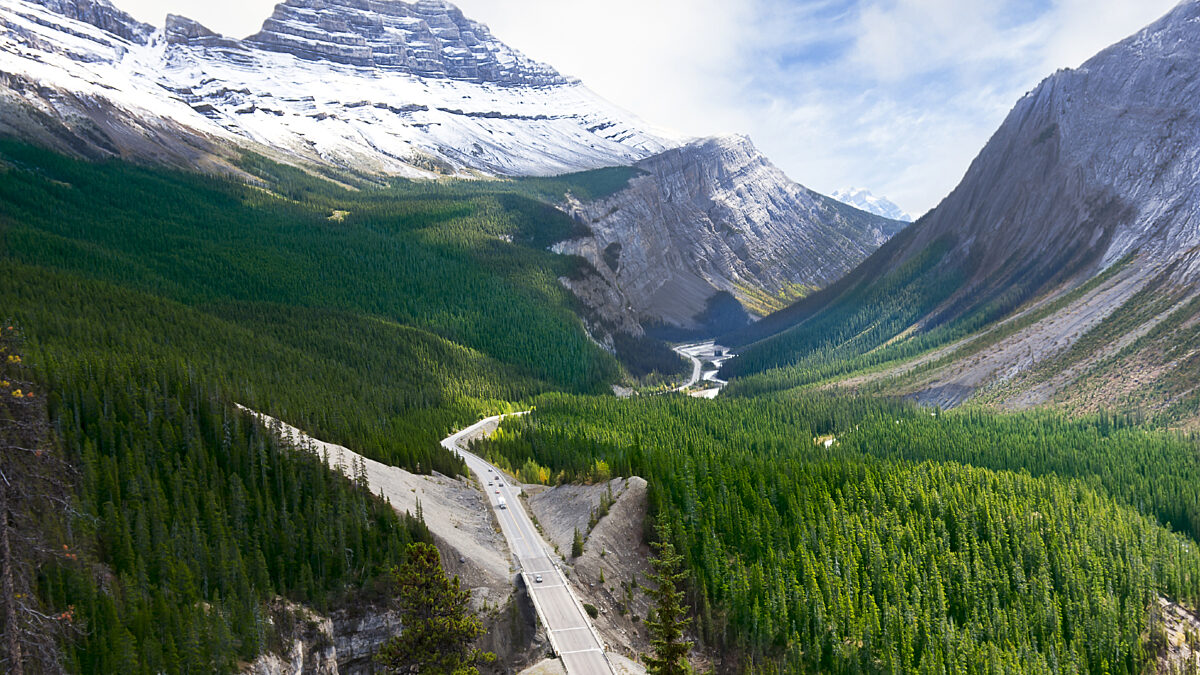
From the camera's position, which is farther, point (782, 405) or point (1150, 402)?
point (782, 405)

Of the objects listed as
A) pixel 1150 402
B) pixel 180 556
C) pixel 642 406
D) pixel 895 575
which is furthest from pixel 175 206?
pixel 1150 402

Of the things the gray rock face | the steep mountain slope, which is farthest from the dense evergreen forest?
the gray rock face

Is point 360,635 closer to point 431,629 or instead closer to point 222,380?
point 431,629

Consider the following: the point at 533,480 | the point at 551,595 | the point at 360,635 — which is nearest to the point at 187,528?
the point at 360,635

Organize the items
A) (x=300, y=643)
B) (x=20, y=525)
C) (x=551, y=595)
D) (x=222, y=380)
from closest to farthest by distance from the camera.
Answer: (x=20, y=525) → (x=300, y=643) → (x=551, y=595) → (x=222, y=380)

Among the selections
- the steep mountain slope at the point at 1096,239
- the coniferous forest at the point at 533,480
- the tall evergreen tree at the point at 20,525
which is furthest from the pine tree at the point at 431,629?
the steep mountain slope at the point at 1096,239

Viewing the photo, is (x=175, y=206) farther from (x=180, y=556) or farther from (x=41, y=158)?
(x=180, y=556)

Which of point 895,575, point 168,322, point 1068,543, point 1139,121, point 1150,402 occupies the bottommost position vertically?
point 168,322

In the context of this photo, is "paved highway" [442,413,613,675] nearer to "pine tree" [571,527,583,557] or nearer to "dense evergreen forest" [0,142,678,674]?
"pine tree" [571,527,583,557]
